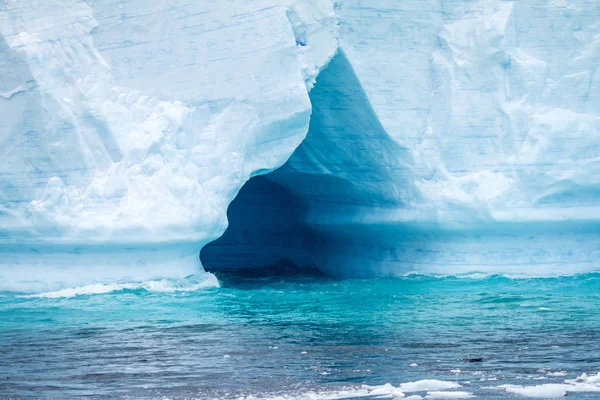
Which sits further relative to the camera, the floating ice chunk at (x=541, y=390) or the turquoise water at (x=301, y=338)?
the turquoise water at (x=301, y=338)

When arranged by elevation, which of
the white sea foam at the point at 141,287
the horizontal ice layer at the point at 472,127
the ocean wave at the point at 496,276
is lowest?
the ocean wave at the point at 496,276

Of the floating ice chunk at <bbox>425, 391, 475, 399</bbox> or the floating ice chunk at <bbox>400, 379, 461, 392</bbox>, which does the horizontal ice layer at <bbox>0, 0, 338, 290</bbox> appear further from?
the floating ice chunk at <bbox>425, 391, 475, 399</bbox>

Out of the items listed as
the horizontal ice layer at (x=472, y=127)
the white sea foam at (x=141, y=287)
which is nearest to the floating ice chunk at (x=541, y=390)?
the white sea foam at (x=141, y=287)

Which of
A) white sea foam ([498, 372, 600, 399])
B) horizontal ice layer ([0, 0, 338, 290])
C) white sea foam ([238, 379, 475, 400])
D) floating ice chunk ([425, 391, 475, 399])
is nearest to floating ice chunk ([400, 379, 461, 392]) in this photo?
white sea foam ([238, 379, 475, 400])

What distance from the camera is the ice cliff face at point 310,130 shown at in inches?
368

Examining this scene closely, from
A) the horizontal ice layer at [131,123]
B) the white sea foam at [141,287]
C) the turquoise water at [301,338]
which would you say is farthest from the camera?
the horizontal ice layer at [131,123]

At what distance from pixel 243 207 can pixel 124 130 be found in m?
5.25

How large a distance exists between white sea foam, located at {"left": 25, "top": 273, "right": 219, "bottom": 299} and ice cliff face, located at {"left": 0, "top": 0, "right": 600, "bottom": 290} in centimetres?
10

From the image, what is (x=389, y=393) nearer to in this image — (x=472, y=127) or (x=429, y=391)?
(x=429, y=391)

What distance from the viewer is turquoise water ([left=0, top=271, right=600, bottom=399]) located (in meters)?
5.72

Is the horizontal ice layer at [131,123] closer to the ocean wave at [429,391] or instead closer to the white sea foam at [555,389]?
the ocean wave at [429,391]

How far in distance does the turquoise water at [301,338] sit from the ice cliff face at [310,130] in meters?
0.59

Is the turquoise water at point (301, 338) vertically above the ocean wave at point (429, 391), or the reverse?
the ocean wave at point (429, 391)

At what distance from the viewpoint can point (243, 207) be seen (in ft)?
47.7
